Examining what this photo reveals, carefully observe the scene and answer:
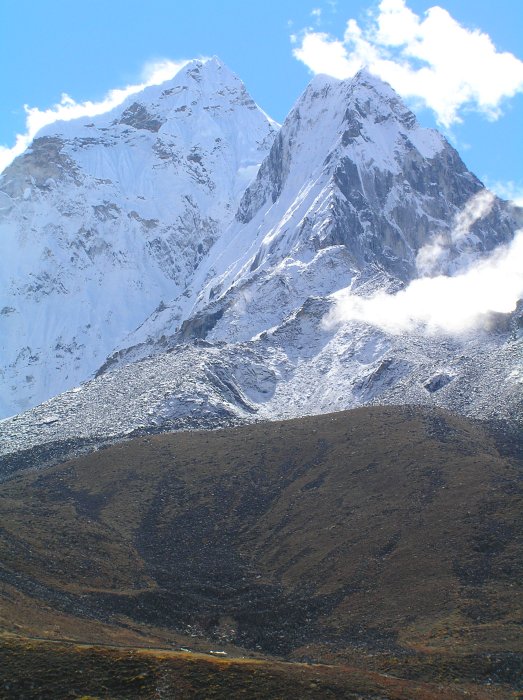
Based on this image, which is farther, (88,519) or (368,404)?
(368,404)

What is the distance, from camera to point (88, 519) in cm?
8975

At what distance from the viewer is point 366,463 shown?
9662cm

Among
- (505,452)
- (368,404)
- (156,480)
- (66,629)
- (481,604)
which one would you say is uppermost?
(368,404)

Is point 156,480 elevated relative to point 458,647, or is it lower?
Answer: elevated

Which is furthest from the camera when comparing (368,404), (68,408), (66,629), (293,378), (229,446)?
(293,378)

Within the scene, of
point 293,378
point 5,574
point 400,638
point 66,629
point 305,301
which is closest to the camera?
point 66,629

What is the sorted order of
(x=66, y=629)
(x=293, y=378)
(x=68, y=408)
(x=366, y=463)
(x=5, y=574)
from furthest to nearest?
1. (x=293, y=378)
2. (x=68, y=408)
3. (x=366, y=463)
4. (x=5, y=574)
5. (x=66, y=629)

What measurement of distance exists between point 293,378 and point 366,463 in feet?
169

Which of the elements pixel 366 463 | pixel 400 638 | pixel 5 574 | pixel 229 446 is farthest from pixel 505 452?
pixel 5 574

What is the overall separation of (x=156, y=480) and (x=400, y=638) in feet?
142

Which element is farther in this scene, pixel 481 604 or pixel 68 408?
pixel 68 408

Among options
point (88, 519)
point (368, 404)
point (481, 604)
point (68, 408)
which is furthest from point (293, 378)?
point (481, 604)

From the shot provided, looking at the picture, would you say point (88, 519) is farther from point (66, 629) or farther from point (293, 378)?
point (293, 378)

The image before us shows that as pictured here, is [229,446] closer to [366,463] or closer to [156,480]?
[156,480]
